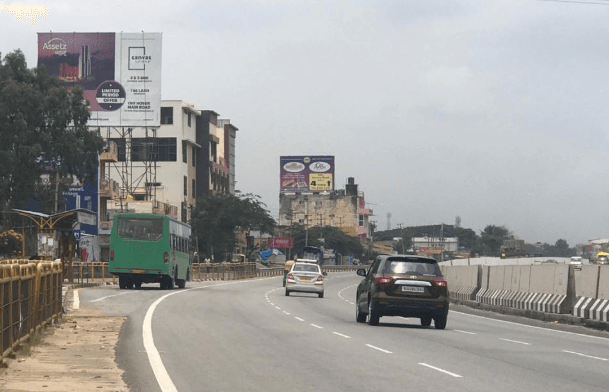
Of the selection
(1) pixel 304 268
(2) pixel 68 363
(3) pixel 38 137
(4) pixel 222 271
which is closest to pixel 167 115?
(4) pixel 222 271

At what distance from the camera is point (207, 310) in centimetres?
3250

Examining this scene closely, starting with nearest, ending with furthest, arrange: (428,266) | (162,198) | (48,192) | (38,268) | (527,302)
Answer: (38,268) < (428,266) < (527,302) < (48,192) < (162,198)

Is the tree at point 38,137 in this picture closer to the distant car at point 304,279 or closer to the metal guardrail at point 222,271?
the metal guardrail at point 222,271

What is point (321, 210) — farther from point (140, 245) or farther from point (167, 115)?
point (140, 245)

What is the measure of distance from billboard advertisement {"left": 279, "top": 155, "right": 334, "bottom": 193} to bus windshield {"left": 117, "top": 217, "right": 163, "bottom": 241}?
130791mm

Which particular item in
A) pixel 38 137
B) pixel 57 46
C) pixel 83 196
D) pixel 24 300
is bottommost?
pixel 24 300

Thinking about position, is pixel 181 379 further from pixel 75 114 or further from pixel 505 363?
pixel 75 114

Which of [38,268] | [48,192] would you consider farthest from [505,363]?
[48,192]

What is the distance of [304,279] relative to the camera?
51500mm

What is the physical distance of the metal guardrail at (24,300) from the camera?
13984 millimetres

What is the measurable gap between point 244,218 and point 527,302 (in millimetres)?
86399

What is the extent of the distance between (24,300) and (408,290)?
1182 cm

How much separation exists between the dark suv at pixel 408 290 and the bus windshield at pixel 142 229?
79.0ft

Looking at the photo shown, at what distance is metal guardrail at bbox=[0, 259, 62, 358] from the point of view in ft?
45.9
